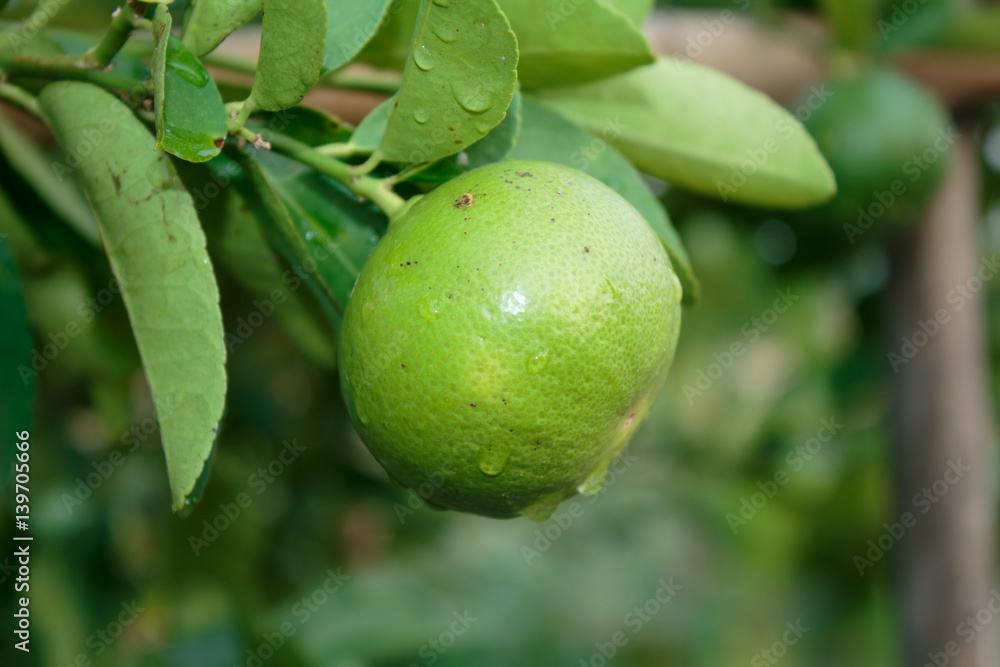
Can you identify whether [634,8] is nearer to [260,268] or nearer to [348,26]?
[348,26]

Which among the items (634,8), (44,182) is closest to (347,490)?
(44,182)

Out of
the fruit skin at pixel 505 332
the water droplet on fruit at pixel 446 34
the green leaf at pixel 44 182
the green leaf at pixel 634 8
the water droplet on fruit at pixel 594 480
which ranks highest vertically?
the water droplet on fruit at pixel 446 34

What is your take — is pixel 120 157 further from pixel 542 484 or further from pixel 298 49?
pixel 542 484

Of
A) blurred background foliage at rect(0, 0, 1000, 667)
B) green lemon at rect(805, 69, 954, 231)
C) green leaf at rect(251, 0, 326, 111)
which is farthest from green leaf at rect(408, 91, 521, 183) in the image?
green lemon at rect(805, 69, 954, 231)

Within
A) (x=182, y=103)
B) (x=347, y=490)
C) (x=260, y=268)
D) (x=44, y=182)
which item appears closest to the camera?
(x=182, y=103)

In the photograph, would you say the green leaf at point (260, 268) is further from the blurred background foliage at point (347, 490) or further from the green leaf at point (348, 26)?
the blurred background foliage at point (347, 490)

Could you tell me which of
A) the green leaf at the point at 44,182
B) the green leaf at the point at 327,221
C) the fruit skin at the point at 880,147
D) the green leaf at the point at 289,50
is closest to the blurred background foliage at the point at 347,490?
the green leaf at the point at 44,182
